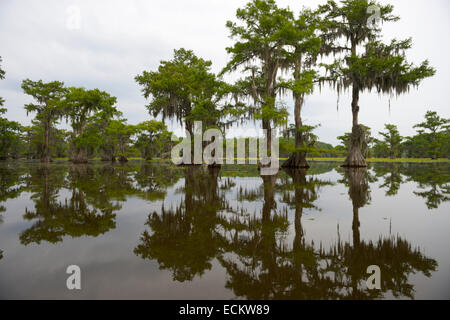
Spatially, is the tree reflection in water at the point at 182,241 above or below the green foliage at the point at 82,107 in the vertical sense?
below

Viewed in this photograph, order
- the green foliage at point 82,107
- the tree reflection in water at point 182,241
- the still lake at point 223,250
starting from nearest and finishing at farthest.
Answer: the still lake at point 223,250, the tree reflection in water at point 182,241, the green foliage at point 82,107

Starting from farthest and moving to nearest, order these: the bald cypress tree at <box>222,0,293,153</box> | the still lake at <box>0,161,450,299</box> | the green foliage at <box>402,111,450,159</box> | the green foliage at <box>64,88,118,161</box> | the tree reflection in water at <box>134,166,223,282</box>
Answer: the green foliage at <box>402,111,450,159</box> → the green foliage at <box>64,88,118,161</box> → the bald cypress tree at <box>222,0,293,153</box> → the tree reflection in water at <box>134,166,223,282</box> → the still lake at <box>0,161,450,299</box>

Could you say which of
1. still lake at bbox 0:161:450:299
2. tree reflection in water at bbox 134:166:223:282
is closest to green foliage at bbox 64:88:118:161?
still lake at bbox 0:161:450:299

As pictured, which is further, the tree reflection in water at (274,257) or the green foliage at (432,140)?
the green foliage at (432,140)

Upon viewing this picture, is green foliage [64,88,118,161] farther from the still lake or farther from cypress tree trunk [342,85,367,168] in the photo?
cypress tree trunk [342,85,367,168]

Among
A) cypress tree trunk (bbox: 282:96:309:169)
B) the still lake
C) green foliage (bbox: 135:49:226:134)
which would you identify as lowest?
the still lake

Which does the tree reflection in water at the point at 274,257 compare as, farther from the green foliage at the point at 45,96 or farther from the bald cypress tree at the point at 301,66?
the green foliage at the point at 45,96

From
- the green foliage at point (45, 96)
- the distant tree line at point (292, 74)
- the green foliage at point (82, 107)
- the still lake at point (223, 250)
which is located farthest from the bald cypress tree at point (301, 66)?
the green foliage at point (45, 96)

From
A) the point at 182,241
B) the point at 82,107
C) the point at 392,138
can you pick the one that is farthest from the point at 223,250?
the point at 392,138

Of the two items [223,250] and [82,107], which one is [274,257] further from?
[82,107]

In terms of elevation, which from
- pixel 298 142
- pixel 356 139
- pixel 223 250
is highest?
pixel 356 139

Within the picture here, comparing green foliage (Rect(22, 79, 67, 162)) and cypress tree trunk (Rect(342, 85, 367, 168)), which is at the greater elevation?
green foliage (Rect(22, 79, 67, 162))

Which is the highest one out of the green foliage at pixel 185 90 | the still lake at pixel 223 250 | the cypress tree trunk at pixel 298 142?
the green foliage at pixel 185 90

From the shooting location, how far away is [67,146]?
219 ft
